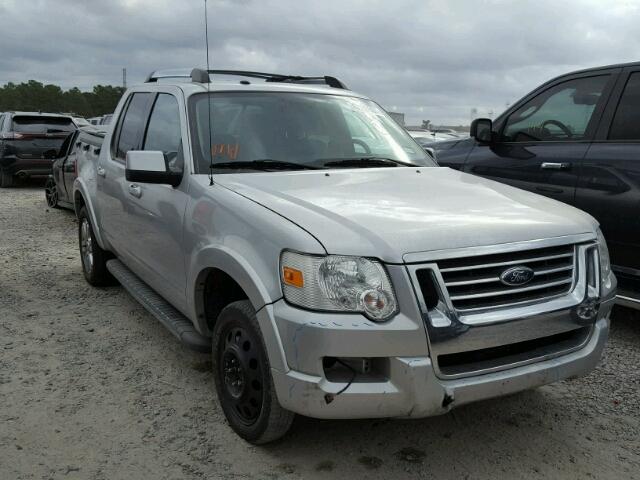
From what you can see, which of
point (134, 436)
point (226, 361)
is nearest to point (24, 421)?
point (134, 436)

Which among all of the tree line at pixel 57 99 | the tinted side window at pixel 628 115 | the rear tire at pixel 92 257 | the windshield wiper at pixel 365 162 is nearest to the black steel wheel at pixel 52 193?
the rear tire at pixel 92 257

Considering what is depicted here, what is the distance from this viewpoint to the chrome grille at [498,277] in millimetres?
2525

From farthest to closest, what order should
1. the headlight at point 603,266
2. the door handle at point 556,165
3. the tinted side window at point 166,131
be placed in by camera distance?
the door handle at point 556,165
the tinted side window at point 166,131
the headlight at point 603,266

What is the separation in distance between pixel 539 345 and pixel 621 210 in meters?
1.97

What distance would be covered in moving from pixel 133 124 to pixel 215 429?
8.28 feet

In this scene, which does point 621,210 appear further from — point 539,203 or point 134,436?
point 134,436

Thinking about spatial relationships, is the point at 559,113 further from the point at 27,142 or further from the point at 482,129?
the point at 27,142

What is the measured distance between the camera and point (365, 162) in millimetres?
3791

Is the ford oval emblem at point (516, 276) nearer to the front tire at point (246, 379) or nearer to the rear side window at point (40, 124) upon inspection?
the front tire at point (246, 379)

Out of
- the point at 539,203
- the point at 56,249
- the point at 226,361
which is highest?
the point at 539,203

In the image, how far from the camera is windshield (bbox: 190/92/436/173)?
11.8 ft

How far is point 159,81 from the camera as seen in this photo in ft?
14.8

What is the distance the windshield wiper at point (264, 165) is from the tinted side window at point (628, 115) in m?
2.39

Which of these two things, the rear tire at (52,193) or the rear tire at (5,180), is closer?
the rear tire at (52,193)
